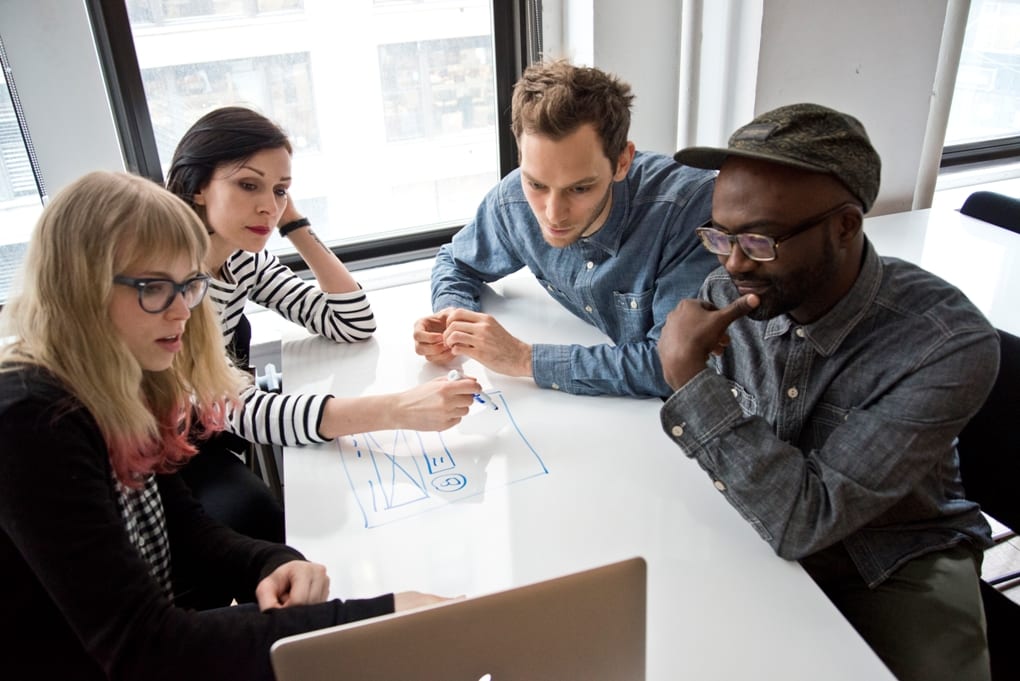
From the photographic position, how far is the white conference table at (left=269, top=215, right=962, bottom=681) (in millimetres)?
842

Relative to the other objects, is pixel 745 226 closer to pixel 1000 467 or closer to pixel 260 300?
pixel 1000 467

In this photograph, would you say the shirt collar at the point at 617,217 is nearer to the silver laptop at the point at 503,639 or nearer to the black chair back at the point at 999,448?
the black chair back at the point at 999,448

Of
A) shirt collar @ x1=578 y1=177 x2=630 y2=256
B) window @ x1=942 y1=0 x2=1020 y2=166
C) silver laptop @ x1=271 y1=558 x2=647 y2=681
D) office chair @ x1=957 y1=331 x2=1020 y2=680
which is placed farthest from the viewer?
window @ x1=942 y1=0 x2=1020 y2=166

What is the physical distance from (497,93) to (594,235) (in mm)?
1008

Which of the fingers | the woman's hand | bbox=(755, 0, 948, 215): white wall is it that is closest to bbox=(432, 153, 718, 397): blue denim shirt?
the fingers

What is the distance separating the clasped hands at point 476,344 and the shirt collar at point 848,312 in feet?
1.82

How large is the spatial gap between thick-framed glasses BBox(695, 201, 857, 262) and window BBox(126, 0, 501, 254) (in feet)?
4.43

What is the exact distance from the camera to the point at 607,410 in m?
1.33

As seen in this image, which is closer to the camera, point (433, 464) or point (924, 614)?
point (924, 614)

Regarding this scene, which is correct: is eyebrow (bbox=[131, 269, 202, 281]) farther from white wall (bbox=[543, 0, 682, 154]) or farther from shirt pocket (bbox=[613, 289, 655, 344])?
white wall (bbox=[543, 0, 682, 154])

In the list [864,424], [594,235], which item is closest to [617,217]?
[594,235]

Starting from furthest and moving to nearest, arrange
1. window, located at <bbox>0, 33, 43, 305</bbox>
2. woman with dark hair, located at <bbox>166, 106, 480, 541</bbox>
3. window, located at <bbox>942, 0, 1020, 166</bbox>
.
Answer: window, located at <bbox>942, 0, 1020, 166</bbox>
window, located at <bbox>0, 33, 43, 305</bbox>
woman with dark hair, located at <bbox>166, 106, 480, 541</bbox>

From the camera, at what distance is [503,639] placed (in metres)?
0.62

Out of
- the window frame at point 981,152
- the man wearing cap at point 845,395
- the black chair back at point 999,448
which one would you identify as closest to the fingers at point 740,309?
the man wearing cap at point 845,395
